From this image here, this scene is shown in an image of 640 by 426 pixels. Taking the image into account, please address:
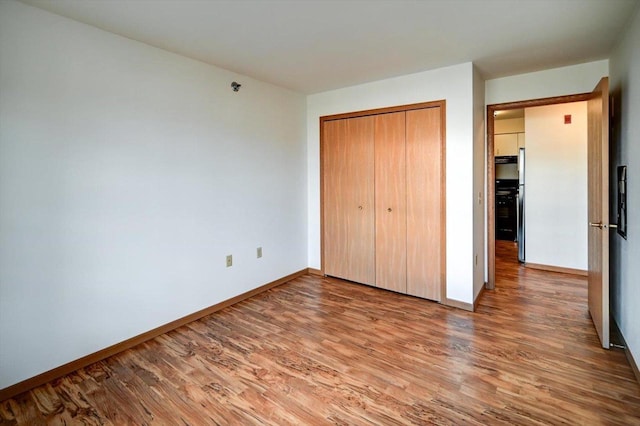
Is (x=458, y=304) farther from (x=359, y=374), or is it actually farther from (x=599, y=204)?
(x=359, y=374)

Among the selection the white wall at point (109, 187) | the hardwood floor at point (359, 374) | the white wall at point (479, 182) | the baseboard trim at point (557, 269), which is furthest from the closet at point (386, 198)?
the baseboard trim at point (557, 269)

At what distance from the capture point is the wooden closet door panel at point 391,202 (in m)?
3.71

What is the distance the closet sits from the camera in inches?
138

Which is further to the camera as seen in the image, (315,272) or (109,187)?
(315,272)

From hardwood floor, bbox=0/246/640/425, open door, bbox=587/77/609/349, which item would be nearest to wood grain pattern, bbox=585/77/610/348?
open door, bbox=587/77/609/349

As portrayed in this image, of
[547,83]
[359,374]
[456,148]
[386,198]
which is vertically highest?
[547,83]

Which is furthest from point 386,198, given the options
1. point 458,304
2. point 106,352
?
point 106,352

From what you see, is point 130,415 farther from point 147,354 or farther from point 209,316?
point 209,316

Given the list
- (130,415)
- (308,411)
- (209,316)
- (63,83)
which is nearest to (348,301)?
(209,316)

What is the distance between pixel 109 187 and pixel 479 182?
11.5ft

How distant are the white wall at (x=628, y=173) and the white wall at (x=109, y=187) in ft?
10.6

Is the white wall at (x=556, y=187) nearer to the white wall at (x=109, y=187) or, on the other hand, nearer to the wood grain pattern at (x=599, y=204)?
the wood grain pattern at (x=599, y=204)

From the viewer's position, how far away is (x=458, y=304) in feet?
11.1

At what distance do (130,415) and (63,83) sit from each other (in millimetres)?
2173
